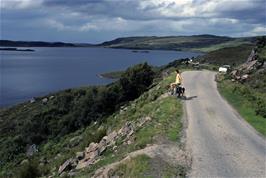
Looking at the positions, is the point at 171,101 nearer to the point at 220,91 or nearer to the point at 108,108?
the point at 220,91

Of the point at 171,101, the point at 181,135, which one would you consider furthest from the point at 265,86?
the point at 181,135

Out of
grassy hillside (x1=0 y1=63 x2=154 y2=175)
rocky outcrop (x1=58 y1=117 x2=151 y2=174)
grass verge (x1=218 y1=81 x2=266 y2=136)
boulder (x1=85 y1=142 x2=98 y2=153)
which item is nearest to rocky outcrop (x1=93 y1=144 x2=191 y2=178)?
rocky outcrop (x1=58 y1=117 x2=151 y2=174)

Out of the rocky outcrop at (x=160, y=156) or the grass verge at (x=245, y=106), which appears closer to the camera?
the rocky outcrop at (x=160, y=156)

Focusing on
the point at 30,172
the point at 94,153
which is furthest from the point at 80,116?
the point at 94,153

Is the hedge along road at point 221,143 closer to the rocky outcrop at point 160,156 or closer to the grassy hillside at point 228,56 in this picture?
the rocky outcrop at point 160,156

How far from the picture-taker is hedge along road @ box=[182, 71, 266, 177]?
16.6 metres

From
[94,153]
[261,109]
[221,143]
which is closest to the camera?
[221,143]

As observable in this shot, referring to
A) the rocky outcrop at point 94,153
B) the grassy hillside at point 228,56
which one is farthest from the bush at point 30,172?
the grassy hillside at point 228,56

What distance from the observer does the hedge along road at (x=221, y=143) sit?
54.5 ft

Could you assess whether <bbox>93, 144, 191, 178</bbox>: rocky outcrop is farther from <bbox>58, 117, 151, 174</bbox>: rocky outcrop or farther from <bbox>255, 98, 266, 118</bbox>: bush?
<bbox>255, 98, 266, 118</bbox>: bush

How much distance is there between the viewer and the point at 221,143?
20.5 meters

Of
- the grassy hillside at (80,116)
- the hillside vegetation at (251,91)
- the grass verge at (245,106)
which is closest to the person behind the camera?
the grass verge at (245,106)

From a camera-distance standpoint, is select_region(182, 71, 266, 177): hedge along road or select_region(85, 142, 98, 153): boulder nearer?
select_region(182, 71, 266, 177): hedge along road

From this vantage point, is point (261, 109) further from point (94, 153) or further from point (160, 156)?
point (160, 156)
